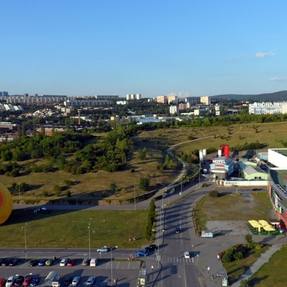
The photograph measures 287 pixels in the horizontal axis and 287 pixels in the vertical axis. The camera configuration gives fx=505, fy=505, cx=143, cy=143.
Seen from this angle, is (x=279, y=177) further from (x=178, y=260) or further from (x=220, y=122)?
(x=220, y=122)

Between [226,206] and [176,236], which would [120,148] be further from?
[176,236]

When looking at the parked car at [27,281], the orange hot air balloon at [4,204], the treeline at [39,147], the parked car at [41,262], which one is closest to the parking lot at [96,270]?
the parked car at [41,262]

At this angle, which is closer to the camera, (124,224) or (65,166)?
(124,224)

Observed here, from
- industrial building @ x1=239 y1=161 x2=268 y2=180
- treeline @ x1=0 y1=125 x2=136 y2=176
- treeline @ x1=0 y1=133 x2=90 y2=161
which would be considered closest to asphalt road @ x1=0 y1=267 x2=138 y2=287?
treeline @ x1=0 y1=125 x2=136 y2=176

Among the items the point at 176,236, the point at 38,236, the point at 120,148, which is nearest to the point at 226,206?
the point at 176,236

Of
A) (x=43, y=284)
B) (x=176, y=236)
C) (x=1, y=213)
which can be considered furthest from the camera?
(x=1, y=213)

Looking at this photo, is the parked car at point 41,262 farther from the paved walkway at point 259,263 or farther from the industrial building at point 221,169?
the industrial building at point 221,169

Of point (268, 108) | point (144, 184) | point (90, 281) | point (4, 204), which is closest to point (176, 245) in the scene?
point (90, 281)

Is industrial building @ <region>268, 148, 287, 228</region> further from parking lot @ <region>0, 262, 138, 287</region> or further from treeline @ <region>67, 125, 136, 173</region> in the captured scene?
treeline @ <region>67, 125, 136, 173</region>
